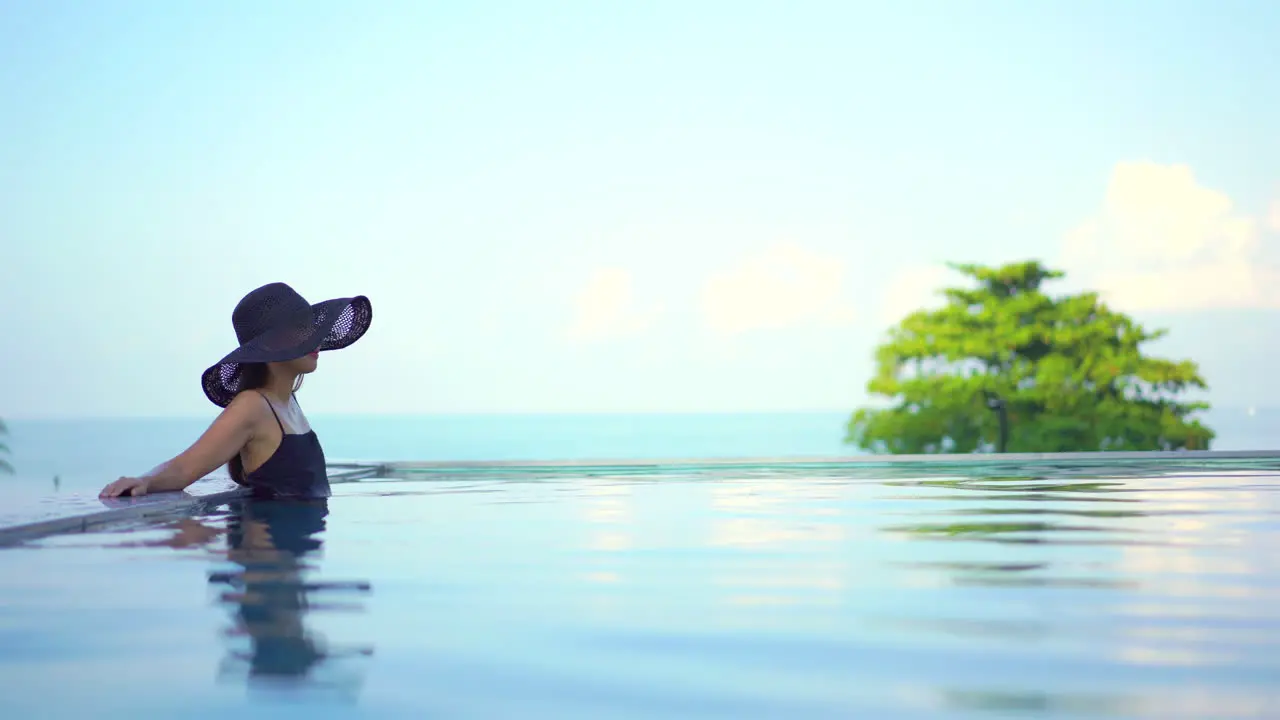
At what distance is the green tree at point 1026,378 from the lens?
32.9m

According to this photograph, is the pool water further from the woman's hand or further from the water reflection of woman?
the woman's hand

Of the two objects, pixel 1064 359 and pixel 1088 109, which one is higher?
pixel 1088 109

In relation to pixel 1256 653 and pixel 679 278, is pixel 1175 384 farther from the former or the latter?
pixel 679 278

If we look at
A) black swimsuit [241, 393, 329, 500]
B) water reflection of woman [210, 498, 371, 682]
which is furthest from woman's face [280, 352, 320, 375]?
water reflection of woman [210, 498, 371, 682]

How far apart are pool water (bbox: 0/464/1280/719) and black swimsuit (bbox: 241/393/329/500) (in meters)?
0.09

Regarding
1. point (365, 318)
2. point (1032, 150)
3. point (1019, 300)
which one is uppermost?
point (1032, 150)

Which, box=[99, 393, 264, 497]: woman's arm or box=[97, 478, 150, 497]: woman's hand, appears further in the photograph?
box=[97, 478, 150, 497]: woman's hand

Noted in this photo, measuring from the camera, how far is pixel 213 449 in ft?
15.2

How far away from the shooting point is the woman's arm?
4637mm

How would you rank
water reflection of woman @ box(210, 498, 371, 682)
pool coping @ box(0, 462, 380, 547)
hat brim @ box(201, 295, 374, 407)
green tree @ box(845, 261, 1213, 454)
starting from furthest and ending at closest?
1. green tree @ box(845, 261, 1213, 454)
2. hat brim @ box(201, 295, 374, 407)
3. pool coping @ box(0, 462, 380, 547)
4. water reflection of woman @ box(210, 498, 371, 682)

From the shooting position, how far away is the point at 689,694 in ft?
6.34

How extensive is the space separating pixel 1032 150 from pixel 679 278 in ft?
207

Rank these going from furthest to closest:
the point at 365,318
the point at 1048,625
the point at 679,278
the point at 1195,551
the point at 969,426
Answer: the point at 679,278
the point at 969,426
the point at 365,318
the point at 1195,551
the point at 1048,625

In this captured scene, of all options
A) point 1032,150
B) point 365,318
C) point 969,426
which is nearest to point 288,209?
point 1032,150
